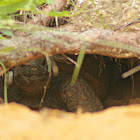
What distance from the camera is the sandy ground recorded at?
66 cm

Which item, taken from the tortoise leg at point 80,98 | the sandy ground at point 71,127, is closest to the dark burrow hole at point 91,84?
the tortoise leg at point 80,98

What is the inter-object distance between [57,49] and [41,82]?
1.40m

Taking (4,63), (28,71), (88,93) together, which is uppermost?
(4,63)

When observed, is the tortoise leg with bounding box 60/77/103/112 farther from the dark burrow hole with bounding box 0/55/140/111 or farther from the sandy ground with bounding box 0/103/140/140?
the sandy ground with bounding box 0/103/140/140

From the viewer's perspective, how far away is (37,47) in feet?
4.06

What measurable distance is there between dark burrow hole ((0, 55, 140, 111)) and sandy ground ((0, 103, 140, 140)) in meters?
1.77

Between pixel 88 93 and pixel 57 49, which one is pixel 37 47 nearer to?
pixel 57 49

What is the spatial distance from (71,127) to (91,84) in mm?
2497

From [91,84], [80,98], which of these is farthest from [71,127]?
[91,84]

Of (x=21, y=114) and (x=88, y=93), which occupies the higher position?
(x=21, y=114)

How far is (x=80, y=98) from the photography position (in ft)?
8.79

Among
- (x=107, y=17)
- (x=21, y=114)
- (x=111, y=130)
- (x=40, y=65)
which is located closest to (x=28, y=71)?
(x=40, y=65)

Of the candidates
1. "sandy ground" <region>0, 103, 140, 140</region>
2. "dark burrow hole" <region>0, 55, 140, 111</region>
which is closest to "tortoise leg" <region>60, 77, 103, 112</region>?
"dark burrow hole" <region>0, 55, 140, 111</region>

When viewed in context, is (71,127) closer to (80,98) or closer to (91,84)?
(80,98)
